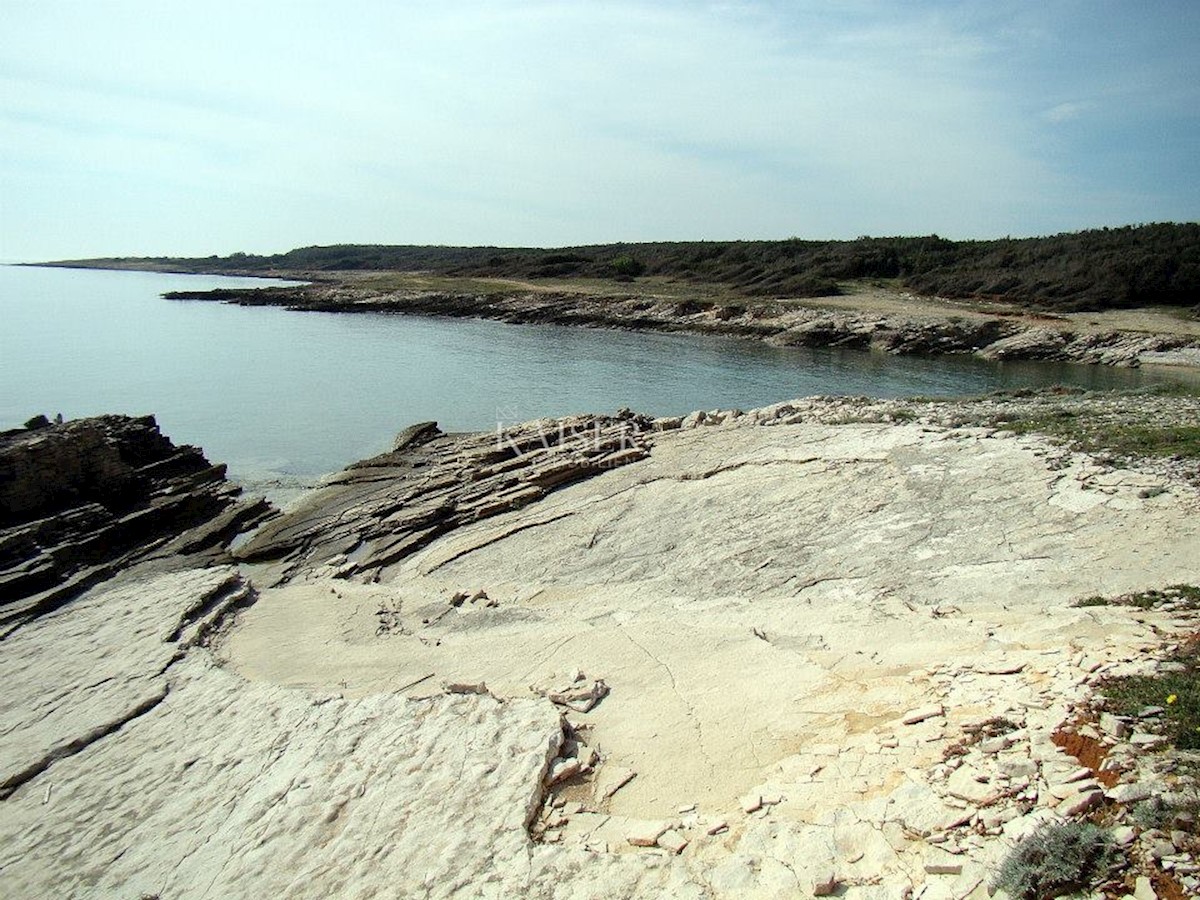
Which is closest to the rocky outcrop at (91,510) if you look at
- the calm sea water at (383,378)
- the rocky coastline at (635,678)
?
the rocky coastline at (635,678)

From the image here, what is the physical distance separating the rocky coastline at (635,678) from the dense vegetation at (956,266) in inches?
1510

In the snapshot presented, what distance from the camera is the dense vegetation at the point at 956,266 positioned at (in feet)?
156

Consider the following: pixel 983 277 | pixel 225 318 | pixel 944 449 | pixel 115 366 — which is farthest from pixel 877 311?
pixel 225 318

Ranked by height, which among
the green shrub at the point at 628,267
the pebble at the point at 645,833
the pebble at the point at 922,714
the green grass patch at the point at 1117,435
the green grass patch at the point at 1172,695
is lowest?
the pebble at the point at 645,833

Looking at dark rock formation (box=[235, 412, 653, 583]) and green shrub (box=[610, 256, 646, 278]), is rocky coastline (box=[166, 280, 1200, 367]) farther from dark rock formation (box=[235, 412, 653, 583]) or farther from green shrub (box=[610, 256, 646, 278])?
dark rock formation (box=[235, 412, 653, 583])

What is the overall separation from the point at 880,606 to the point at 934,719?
3.14 m

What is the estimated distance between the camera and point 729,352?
45969 mm

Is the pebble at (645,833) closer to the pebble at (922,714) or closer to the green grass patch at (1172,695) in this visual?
the pebble at (922,714)

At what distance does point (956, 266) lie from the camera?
62188 millimetres

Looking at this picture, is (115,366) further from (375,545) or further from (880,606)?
(880,606)

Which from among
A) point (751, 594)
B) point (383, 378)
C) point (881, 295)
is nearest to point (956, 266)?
point (881, 295)

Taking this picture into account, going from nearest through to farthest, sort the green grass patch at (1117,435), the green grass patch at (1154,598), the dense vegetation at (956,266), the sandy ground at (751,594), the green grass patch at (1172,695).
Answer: the green grass patch at (1172,695) → the sandy ground at (751,594) → the green grass patch at (1154,598) → the green grass patch at (1117,435) → the dense vegetation at (956,266)

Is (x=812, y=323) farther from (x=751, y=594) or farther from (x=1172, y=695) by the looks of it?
(x=1172, y=695)

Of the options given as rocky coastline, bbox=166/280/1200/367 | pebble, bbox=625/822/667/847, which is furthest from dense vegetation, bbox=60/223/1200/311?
pebble, bbox=625/822/667/847
